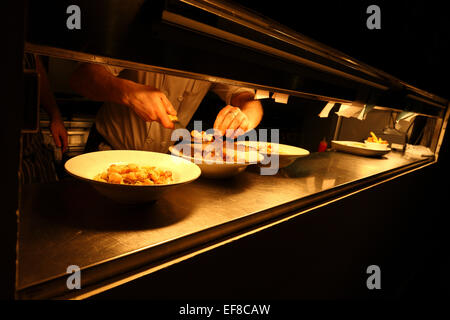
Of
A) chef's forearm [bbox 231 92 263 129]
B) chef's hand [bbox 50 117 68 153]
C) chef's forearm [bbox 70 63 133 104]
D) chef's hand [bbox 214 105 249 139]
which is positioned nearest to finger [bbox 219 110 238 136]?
chef's hand [bbox 214 105 249 139]

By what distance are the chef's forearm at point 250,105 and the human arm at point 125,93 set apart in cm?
102

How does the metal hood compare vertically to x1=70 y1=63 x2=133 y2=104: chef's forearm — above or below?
above

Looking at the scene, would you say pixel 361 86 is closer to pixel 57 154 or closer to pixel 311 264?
pixel 311 264

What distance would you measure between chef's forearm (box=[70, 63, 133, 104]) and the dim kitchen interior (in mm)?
35

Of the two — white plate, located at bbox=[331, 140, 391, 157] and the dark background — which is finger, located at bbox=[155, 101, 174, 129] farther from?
white plate, located at bbox=[331, 140, 391, 157]

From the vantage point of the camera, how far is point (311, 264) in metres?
1.35

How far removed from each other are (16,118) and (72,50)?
0.56 ft

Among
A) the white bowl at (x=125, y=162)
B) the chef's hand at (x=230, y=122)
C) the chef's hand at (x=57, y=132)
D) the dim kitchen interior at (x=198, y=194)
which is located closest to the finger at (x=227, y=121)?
the chef's hand at (x=230, y=122)

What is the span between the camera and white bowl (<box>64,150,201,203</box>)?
82 cm

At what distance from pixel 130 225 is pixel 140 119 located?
1521 mm

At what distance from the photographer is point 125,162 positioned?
113 cm

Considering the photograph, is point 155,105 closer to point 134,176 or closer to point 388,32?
point 134,176

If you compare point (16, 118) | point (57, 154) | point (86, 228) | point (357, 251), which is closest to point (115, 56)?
point (16, 118)

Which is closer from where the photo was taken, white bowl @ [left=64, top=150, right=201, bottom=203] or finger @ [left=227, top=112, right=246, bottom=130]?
white bowl @ [left=64, top=150, right=201, bottom=203]
